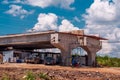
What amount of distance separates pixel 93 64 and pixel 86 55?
2.77 metres

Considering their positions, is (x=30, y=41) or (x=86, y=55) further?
(x=86, y=55)

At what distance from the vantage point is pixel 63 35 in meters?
61.2

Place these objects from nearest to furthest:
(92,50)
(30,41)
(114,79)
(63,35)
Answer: (114,79) < (63,35) < (30,41) < (92,50)

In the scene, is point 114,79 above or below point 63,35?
below

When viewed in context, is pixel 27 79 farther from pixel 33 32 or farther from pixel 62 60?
pixel 33 32

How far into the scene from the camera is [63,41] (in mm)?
61156

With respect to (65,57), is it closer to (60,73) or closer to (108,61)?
A: (60,73)

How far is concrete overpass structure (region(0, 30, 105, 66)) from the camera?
200ft

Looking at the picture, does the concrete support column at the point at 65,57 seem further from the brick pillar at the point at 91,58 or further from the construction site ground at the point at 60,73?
the construction site ground at the point at 60,73

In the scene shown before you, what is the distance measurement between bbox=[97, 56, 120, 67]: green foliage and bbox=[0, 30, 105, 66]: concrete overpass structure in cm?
1388

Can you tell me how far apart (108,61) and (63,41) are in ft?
105

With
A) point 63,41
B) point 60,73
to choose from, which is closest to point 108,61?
point 63,41

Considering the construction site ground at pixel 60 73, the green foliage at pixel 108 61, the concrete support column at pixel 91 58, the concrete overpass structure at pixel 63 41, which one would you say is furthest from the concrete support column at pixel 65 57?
the green foliage at pixel 108 61

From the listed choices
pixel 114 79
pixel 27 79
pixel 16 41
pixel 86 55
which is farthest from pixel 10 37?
pixel 27 79
